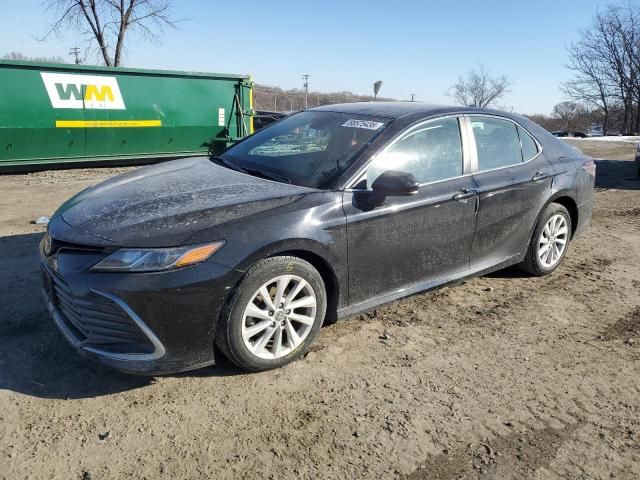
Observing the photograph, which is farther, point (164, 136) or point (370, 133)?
point (164, 136)

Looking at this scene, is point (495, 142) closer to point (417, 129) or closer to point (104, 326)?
point (417, 129)

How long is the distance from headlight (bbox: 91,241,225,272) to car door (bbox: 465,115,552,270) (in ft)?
7.57

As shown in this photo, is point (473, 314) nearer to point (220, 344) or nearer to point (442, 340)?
point (442, 340)

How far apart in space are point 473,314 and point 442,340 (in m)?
0.57

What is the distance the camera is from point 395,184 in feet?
10.8

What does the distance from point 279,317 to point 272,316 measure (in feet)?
0.16

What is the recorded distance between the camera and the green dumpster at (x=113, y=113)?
9977mm

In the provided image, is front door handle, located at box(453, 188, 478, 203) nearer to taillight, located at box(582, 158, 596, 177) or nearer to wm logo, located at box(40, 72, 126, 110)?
taillight, located at box(582, 158, 596, 177)

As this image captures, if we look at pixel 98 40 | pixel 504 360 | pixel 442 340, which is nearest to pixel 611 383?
pixel 504 360

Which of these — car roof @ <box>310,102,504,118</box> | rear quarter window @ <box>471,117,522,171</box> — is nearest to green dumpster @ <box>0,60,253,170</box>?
car roof @ <box>310,102,504,118</box>

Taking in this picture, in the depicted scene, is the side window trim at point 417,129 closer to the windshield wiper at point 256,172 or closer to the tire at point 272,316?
the windshield wiper at point 256,172

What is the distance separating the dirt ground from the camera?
2439 mm

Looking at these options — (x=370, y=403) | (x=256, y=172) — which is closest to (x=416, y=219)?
(x=256, y=172)

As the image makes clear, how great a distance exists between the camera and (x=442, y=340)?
3.66 meters
